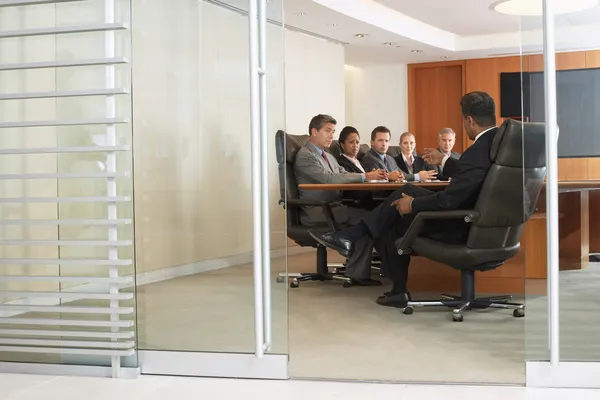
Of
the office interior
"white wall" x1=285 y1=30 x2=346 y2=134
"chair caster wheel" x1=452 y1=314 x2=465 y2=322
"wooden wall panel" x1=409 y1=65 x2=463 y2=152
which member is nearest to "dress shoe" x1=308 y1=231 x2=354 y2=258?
"chair caster wheel" x1=452 y1=314 x2=465 y2=322

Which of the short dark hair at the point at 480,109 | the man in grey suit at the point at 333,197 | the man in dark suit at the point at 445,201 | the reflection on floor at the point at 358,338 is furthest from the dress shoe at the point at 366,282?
the short dark hair at the point at 480,109

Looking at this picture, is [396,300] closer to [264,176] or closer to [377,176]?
[377,176]

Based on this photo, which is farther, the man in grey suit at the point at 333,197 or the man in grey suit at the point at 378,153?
the man in grey suit at the point at 378,153

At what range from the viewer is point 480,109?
4.94 meters

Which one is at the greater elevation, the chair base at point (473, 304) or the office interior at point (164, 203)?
the office interior at point (164, 203)

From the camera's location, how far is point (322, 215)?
6258 mm

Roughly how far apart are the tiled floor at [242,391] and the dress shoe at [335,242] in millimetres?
2487

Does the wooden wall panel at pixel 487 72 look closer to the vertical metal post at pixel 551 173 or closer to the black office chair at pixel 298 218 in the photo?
the black office chair at pixel 298 218

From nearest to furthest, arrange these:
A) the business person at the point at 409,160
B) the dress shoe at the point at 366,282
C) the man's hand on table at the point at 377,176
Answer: the man's hand on table at the point at 377,176 < the dress shoe at the point at 366,282 < the business person at the point at 409,160

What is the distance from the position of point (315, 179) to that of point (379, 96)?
8.24 m

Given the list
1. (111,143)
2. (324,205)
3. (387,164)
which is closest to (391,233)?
(324,205)

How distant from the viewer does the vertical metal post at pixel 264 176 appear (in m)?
3.66

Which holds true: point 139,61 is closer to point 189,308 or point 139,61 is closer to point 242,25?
point 242,25

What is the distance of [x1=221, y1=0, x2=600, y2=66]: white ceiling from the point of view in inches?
386
